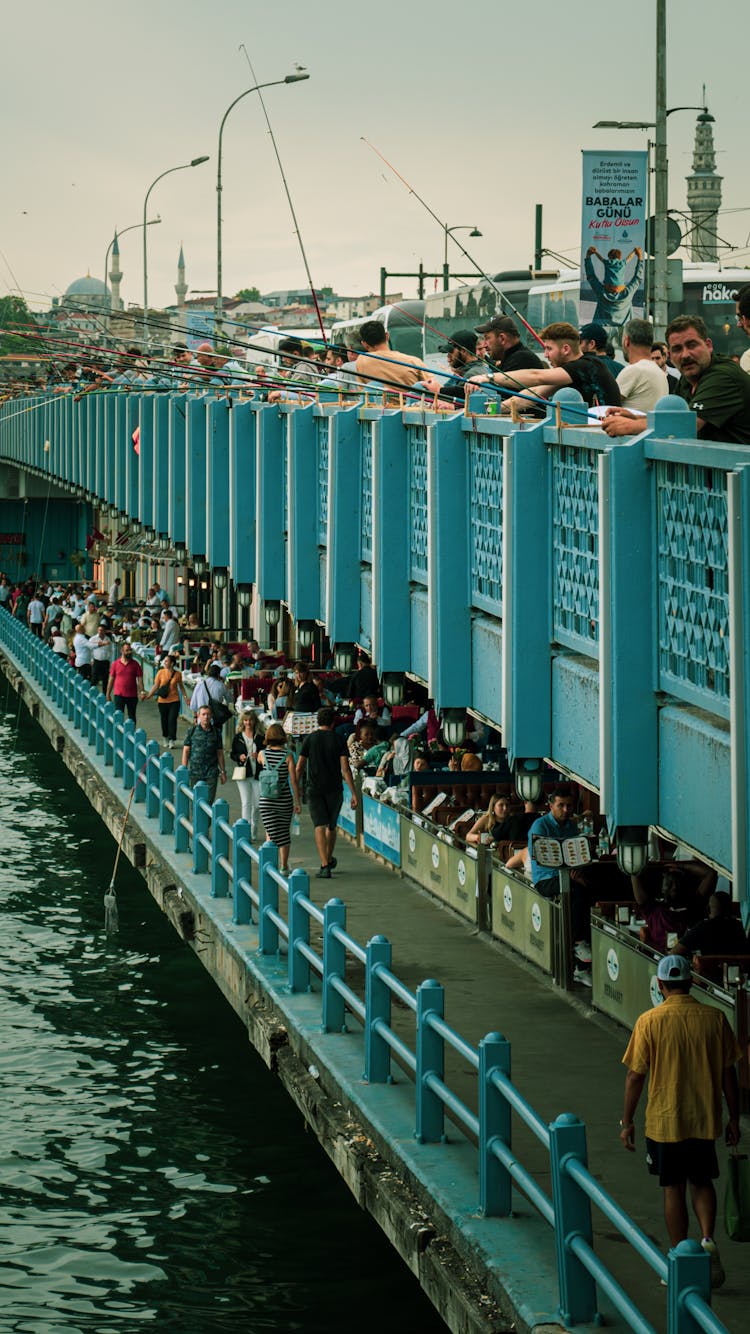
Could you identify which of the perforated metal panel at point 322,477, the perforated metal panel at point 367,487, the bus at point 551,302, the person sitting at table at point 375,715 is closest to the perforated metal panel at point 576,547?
the perforated metal panel at point 367,487

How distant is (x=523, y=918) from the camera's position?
15.9 m

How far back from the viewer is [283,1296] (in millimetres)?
12562

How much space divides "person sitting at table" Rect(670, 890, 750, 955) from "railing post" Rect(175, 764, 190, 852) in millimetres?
9924

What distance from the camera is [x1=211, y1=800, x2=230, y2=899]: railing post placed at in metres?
19.1

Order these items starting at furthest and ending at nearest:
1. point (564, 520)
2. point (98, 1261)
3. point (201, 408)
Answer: point (201, 408), point (98, 1261), point (564, 520)

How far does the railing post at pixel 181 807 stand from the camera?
22062mm

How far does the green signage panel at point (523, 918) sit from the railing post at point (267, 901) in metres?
1.95

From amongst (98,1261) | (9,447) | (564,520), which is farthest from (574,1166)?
(9,447)

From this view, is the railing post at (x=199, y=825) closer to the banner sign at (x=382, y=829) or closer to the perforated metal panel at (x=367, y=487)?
the banner sign at (x=382, y=829)

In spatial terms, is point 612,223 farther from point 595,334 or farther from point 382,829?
point 595,334

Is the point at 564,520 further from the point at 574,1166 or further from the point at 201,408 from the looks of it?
the point at 201,408

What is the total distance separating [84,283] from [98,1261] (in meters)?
190

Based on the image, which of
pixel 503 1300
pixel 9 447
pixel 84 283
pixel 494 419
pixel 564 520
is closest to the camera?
pixel 503 1300

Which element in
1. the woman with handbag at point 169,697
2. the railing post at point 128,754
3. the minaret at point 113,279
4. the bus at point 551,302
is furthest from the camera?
the minaret at point 113,279
